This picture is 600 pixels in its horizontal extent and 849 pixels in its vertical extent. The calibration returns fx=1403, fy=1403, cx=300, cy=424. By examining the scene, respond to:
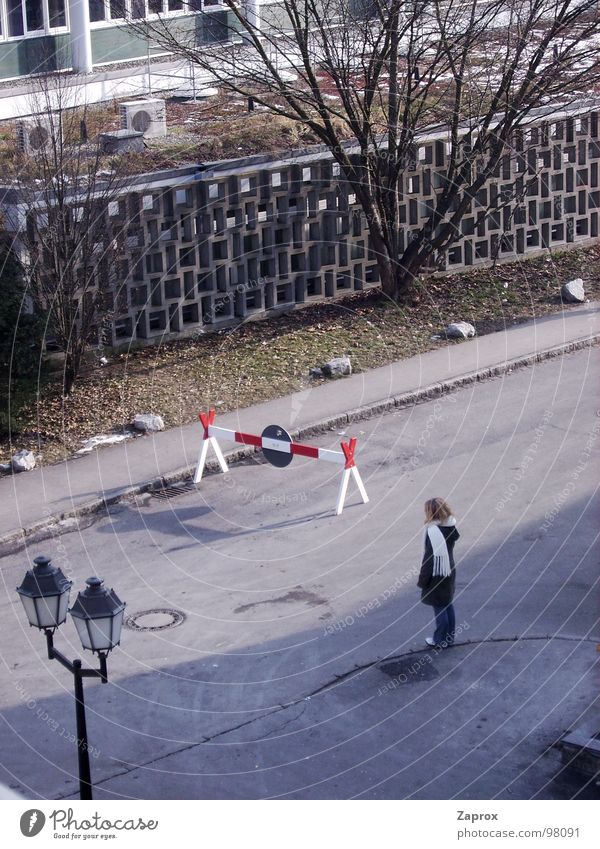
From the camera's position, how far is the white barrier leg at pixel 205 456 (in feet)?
51.7

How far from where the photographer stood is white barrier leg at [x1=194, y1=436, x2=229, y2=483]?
15.8 metres

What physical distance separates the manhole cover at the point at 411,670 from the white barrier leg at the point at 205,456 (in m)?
4.70

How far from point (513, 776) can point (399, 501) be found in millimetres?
5541

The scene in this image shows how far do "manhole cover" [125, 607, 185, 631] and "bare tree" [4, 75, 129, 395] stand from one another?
18.5 ft

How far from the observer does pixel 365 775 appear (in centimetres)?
1008

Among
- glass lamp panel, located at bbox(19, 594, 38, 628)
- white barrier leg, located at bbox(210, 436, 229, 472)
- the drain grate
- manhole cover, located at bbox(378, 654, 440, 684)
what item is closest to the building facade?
white barrier leg, located at bbox(210, 436, 229, 472)

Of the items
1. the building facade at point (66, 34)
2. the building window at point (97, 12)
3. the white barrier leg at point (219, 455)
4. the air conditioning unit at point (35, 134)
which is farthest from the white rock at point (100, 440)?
the building window at point (97, 12)

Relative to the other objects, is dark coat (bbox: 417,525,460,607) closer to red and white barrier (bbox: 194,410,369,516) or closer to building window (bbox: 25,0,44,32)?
red and white barrier (bbox: 194,410,369,516)

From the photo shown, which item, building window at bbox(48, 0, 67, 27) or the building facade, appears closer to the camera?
the building facade

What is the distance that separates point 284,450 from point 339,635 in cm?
364

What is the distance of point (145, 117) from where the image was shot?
23516 millimetres

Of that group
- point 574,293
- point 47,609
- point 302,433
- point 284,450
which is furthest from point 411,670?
point 574,293

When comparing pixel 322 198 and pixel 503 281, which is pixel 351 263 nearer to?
pixel 322 198

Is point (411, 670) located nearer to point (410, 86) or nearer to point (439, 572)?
point (439, 572)
